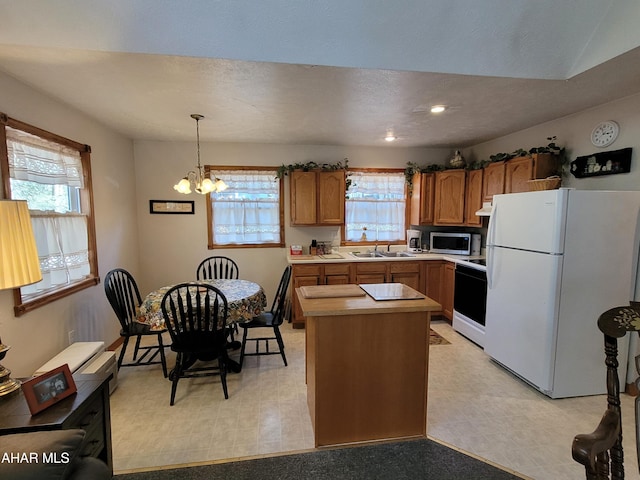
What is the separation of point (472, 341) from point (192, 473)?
3123 millimetres

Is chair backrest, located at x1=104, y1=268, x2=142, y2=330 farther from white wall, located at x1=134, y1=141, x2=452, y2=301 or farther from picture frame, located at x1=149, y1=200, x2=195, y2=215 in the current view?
picture frame, located at x1=149, y1=200, x2=195, y2=215

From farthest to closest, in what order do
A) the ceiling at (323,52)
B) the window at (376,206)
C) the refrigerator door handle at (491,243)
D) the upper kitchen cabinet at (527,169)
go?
the window at (376,206) < the upper kitchen cabinet at (527,169) < the refrigerator door handle at (491,243) < the ceiling at (323,52)

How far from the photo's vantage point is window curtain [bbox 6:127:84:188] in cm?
220

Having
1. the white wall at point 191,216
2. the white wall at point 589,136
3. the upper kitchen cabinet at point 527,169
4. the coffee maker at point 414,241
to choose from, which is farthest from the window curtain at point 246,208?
the white wall at point 589,136

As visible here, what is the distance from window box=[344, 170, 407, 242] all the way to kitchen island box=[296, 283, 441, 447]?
2715mm

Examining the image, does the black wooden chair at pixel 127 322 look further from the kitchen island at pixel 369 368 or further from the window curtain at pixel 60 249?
the kitchen island at pixel 369 368

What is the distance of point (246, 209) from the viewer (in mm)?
4402

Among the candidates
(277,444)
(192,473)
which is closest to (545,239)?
(277,444)

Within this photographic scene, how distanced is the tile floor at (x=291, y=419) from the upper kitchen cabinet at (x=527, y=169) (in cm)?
193

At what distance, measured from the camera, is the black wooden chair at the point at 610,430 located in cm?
90

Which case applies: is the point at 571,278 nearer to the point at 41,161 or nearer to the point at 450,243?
the point at 450,243

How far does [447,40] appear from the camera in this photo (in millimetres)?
1994

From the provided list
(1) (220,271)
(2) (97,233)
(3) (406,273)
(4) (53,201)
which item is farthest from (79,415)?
(3) (406,273)

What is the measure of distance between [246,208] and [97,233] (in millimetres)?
1779
